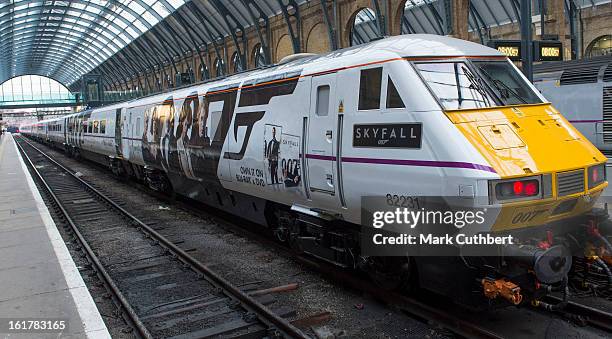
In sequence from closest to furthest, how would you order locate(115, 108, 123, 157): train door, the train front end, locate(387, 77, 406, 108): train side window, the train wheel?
1. the train front end
2. locate(387, 77, 406, 108): train side window
3. the train wheel
4. locate(115, 108, 123, 157): train door

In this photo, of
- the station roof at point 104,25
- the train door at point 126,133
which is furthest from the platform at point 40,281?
the station roof at point 104,25

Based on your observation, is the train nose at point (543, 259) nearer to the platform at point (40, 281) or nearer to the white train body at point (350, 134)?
the white train body at point (350, 134)

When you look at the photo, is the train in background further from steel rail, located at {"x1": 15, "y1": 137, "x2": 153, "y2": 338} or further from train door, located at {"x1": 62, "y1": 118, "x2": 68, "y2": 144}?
train door, located at {"x1": 62, "y1": 118, "x2": 68, "y2": 144}

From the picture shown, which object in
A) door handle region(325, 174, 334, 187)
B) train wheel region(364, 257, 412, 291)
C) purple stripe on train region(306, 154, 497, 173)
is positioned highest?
purple stripe on train region(306, 154, 497, 173)

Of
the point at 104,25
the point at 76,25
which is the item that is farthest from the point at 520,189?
the point at 76,25

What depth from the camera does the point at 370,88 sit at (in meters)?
6.02

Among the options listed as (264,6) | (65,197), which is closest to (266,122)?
(65,197)

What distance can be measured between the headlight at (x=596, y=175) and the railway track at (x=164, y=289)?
351 cm

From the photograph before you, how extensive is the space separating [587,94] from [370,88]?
10.4m

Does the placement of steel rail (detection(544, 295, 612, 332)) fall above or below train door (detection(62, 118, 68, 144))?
below

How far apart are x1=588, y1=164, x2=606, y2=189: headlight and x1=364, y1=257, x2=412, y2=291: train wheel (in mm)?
2141

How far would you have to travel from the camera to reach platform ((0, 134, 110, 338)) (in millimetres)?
5746

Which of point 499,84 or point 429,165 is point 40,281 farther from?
point 499,84

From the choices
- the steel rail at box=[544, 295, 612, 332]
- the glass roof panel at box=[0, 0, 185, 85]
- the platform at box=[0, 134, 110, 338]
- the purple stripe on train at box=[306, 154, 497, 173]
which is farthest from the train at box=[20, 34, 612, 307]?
the glass roof panel at box=[0, 0, 185, 85]
